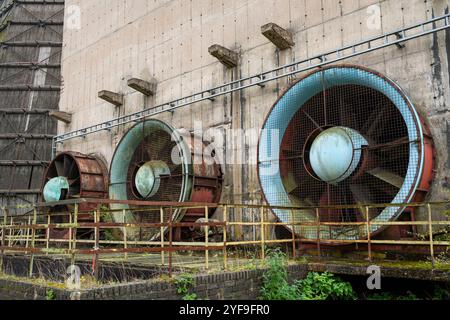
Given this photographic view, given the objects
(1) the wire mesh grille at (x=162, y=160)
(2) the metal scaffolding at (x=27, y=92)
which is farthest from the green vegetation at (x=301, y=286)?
(2) the metal scaffolding at (x=27, y=92)

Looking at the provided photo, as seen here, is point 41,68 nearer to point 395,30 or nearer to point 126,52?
point 126,52

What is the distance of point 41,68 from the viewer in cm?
1916

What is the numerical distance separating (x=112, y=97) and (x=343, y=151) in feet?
25.5

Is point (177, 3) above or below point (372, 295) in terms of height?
above

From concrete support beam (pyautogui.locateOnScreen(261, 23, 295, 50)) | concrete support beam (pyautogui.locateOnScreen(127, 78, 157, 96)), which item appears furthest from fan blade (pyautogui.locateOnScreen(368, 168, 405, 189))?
concrete support beam (pyautogui.locateOnScreen(127, 78, 157, 96))

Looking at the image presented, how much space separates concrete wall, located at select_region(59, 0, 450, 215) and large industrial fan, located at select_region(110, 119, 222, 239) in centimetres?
61

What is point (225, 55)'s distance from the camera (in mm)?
9273

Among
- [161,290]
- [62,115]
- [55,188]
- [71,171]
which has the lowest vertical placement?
[161,290]

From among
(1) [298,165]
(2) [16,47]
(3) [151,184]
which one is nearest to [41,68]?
(2) [16,47]

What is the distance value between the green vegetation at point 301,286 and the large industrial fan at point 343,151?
36.0 inches

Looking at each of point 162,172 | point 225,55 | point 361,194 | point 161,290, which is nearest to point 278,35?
point 225,55

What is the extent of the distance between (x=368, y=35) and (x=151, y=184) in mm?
5312

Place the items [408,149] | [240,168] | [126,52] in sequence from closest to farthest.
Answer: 1. [408,149]
2. [240,168]
3. [126,52]

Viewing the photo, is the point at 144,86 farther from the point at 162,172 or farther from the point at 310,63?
the point at 310,63
